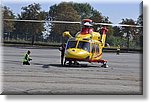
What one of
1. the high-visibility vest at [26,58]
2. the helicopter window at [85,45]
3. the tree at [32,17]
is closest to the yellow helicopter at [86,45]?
the helicopter window at [85,45]

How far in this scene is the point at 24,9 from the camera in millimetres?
3865

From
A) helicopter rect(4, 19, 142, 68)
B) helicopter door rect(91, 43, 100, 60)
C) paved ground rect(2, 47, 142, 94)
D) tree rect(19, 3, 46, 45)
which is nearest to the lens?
paved ground rect(2, 47, 142, 94)

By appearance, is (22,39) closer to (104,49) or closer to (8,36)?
(8,36)

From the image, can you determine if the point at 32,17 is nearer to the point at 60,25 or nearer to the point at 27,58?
the point at 60,25

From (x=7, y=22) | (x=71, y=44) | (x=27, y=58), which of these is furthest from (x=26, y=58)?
(x=71, y=44)

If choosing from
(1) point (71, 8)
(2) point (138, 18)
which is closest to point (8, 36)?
(1) point (71, 8)

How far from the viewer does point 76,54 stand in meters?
4.16

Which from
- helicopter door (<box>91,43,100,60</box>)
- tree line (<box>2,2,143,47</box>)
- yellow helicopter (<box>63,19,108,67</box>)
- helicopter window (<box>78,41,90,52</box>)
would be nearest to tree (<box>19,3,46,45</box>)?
tree line (<box>2,2,143,47</box>)

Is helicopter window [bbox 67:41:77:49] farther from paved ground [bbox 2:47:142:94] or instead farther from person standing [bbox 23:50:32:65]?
person standing [bbox 23:50:32:65]

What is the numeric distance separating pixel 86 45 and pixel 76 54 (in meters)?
0.17

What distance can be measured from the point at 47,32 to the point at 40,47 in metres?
0.17

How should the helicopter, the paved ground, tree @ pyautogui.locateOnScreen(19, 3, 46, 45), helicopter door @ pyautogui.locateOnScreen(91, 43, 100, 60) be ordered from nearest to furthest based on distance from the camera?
the paved ground
tree @ pyautogui.locateOnScreen(19, 3, 46, 45)
the helicopter
helicopter door @ pyautogui.locateOnScreen(91, 43, 100, 60)

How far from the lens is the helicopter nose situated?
4.12m

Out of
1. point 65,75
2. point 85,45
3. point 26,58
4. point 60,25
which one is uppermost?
point 60,25
